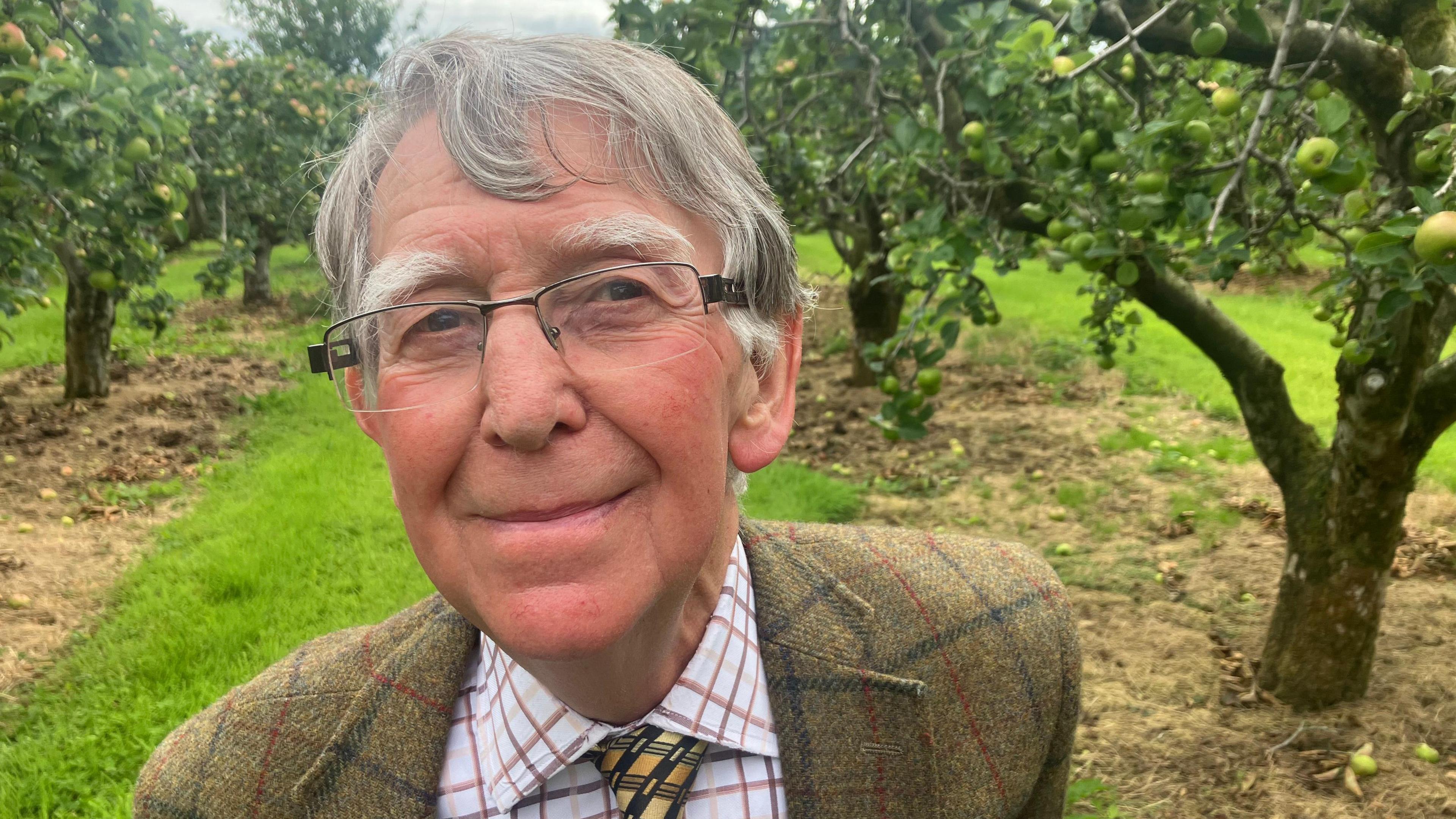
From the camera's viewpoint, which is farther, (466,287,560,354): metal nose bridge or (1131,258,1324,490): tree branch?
(1131,258,1324,490): tree branch

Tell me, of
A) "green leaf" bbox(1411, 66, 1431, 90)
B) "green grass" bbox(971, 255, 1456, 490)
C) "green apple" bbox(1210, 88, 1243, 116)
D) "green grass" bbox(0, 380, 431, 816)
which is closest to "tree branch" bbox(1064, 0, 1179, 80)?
"green apple" bbox(1210, 88, 1243, 116)

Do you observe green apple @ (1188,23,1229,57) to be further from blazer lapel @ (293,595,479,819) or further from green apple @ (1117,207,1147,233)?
blazer lapel @ (293,595,479,819)

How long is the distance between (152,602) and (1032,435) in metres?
5.88

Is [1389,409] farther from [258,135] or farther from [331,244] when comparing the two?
[258,135]

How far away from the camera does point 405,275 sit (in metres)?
1.13

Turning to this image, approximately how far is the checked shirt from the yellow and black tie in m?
0.02

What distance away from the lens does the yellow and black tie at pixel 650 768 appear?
1211 millimetres

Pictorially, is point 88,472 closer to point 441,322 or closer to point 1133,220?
point 441,322

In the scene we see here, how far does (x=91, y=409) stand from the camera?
7633 mm

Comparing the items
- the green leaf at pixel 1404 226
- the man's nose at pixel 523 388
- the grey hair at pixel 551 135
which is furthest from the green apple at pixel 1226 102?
the man's nose at pixel 523 388

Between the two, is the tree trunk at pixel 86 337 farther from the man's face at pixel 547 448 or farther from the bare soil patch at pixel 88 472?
the man's face at pixel 547 448

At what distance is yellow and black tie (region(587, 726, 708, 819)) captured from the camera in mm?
1211

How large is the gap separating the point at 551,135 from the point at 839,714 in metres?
0.95

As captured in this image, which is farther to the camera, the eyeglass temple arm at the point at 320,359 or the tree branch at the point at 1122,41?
the tree branch at the point at 1122,41
